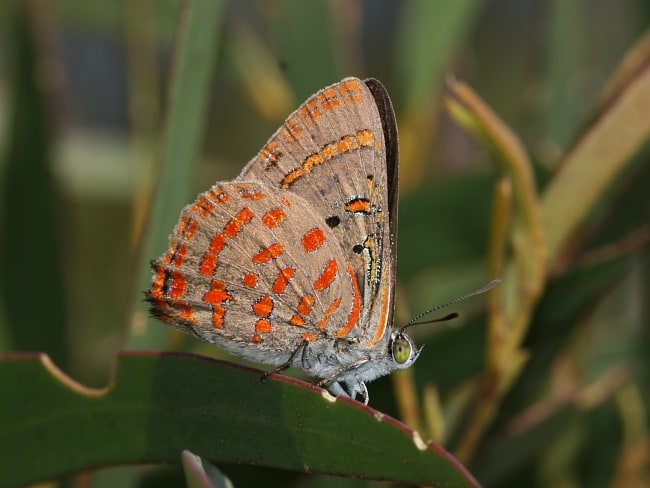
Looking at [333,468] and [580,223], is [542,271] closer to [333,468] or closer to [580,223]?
[580,223]

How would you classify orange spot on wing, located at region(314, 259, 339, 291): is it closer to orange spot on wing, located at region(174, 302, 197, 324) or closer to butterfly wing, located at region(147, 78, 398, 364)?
butterfly wing, located at region(147, 78, 398, 364)

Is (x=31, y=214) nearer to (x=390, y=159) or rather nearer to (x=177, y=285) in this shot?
(x=177, y=285)

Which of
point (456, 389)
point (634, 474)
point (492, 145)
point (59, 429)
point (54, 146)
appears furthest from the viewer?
point (54, 146)

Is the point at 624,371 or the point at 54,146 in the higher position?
the point at 624,371

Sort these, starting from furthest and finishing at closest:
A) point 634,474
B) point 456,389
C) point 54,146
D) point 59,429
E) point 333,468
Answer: point 54,146, point 634,474, point 456,389, point 59,429, point 333,468

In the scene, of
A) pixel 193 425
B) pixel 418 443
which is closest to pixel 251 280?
pixel 193 425

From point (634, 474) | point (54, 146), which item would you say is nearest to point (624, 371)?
point (634, 474)
